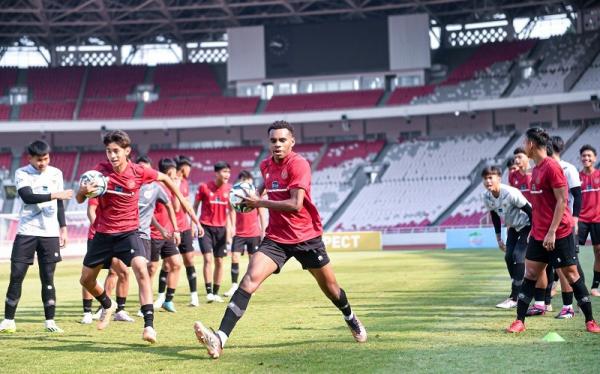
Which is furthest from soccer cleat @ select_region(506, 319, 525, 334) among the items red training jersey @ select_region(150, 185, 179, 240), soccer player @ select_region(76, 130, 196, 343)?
red training jersey @ select_region(150, 185, 179, 240)

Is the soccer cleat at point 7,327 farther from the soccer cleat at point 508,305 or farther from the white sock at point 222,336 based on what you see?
the soccer cleat at point 508,305

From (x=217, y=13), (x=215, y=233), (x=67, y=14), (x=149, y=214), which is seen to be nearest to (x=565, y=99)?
(x=217, y=13)

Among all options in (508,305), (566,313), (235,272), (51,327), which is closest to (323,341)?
(566,313)

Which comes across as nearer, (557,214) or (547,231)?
(557,214)

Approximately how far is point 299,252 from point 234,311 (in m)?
0.97

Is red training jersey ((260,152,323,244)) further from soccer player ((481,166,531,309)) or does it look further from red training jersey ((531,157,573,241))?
soccer player ((481,166,531,309))

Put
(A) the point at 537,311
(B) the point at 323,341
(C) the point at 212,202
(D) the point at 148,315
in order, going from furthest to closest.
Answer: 1. (C) the point at 212,202
2. (A) the point at 537,311
3. (B) the point at 323,341
4. (D) the point at 148,315

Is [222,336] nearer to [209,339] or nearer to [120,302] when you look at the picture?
[209,339]

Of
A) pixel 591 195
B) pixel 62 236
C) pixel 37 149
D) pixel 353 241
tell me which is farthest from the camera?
pixel 353 241

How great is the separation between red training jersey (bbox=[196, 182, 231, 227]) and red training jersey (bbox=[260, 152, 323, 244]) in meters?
7.34

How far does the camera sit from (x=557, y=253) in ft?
33.6

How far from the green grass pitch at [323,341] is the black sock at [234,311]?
0.31 meters

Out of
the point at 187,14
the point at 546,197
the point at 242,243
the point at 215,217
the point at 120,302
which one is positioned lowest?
the point at 120,302

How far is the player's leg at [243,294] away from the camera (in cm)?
845
